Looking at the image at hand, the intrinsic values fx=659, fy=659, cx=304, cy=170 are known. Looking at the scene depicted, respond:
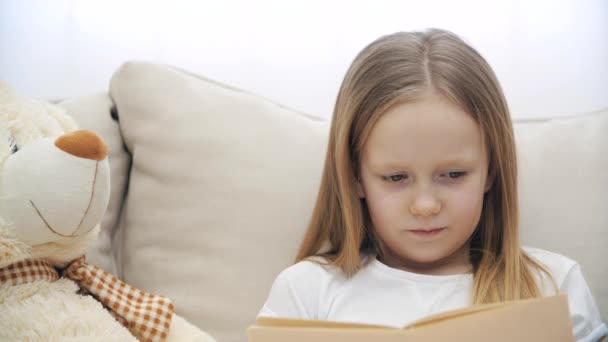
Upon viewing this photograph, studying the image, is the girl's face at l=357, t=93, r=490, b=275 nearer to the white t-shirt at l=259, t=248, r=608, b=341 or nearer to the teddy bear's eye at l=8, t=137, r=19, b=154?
the white t-shirt at l=259, t=248, r=608, b=341

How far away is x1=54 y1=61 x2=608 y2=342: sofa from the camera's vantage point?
1.09 meters

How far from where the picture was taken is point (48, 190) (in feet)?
2.67

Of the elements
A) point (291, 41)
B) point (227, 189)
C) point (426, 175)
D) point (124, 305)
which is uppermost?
point (291, 41)

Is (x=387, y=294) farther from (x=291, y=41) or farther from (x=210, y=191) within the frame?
(x=291, y=41)

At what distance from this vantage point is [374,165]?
0.99 m

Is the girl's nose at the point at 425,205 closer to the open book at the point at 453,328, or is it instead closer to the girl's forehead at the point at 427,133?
the girl's forehead at the point at 427,133

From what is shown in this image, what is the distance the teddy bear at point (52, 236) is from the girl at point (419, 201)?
245mm

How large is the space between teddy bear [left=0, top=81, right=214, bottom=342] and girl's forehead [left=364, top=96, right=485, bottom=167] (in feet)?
1.32

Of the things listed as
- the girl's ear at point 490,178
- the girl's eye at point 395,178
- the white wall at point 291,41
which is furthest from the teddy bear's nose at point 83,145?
the white wall at point 291,41

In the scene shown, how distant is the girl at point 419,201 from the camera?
96cm

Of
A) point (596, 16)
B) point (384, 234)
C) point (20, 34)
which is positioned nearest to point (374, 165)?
point (384, 234)

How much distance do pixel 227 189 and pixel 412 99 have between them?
14.3 inches

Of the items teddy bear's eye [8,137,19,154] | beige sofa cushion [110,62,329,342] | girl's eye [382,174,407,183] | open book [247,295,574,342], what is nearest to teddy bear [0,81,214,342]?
teddy bear's eye [8,137,19,154]

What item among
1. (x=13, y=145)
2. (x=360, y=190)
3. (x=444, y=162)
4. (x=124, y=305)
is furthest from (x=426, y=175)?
(x=13, y=145)
